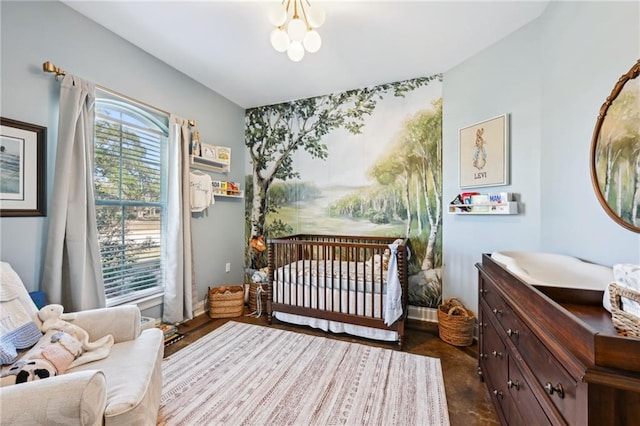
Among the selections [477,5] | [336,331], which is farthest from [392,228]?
[477,5]

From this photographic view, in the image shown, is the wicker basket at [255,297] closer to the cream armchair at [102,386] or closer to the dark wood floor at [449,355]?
the dark wood floor at [449,355]

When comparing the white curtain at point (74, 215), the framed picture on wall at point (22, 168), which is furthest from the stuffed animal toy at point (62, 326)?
the framed picture on wall at point (22, 168)

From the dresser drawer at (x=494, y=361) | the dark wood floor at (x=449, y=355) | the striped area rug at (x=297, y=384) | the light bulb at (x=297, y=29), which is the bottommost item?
the dark wood floor at (x=449, y=355)

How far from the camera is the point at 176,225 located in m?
2.64

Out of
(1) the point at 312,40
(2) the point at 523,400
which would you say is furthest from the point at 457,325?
(1) the point at 312,40

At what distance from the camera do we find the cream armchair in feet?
2.94

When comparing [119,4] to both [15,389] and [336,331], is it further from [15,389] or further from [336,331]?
[336,331]

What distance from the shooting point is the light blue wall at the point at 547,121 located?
1.34 m

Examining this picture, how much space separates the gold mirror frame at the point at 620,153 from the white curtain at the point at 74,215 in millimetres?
3152

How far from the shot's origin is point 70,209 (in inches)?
73.9

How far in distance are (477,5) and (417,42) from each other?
1.61ft

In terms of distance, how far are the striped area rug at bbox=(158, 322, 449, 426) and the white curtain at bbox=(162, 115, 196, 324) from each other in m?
0.51

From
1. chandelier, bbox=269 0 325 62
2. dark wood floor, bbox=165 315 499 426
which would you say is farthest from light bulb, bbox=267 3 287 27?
dark wood floor, bbox=165 315 499 426

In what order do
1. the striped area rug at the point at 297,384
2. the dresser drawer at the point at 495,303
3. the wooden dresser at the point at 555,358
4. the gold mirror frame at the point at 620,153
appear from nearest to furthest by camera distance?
the wooden dresser at the point at 555,358 → the gold mirror frame at the point at 620,153 → the dresser drawer at the point at 495,303 → the striped area rug at the point at 297,384
